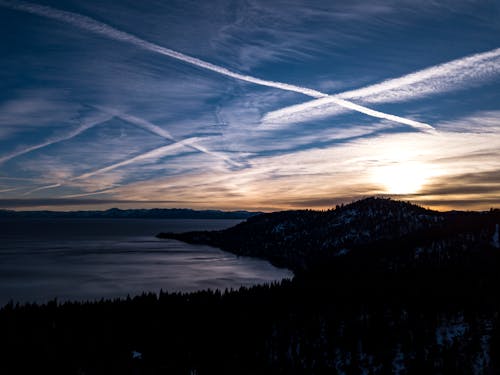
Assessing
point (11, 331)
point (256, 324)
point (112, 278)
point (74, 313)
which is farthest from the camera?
point (112, 278)

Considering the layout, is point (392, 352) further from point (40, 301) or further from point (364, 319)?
point (40, 301)

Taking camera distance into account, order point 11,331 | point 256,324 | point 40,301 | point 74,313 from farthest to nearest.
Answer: point 40,301 < point 256,324 < point 74,313 < point 11,331

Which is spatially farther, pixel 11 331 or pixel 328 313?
pixel 328 313

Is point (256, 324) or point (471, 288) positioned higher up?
point (471, 288)

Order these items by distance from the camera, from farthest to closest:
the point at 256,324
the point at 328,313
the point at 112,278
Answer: the point at 112,278, the point at 328,313, the point at 256,324

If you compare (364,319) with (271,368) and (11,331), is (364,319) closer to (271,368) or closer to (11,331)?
(271,368)

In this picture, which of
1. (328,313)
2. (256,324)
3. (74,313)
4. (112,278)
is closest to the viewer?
(74,313)

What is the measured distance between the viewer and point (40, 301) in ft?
437

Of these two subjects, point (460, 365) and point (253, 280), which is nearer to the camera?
point (460, 365)

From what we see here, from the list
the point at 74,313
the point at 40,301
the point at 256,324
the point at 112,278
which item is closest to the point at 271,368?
the point at 256,324

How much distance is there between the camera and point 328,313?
364 ft

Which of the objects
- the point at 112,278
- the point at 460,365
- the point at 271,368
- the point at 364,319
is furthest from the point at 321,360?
the point at 112,278

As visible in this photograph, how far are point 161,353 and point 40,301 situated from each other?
72046 mm

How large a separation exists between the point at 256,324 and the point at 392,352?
35434 mm
